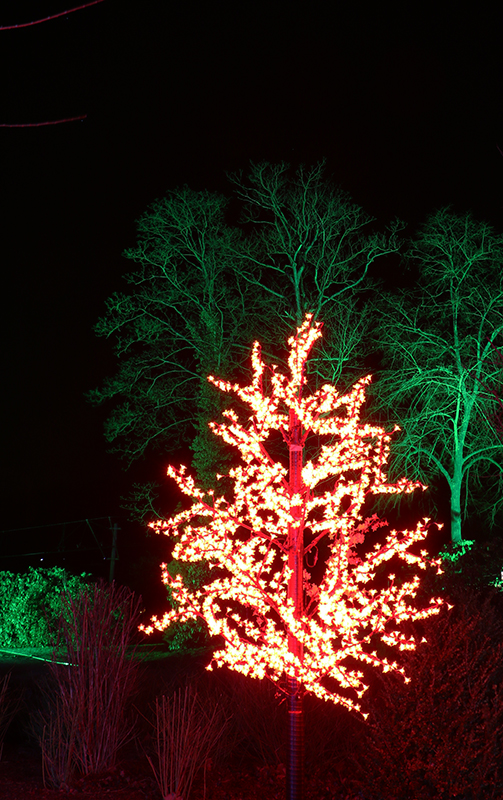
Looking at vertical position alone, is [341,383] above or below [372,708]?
above

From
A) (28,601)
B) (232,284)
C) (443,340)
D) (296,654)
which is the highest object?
(232,284)

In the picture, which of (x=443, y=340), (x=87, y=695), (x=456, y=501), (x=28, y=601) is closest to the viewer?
(x=87, y=695)

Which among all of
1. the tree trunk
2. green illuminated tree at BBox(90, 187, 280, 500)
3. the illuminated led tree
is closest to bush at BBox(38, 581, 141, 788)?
the illuminated led tree

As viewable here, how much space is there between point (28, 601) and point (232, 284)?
855cm

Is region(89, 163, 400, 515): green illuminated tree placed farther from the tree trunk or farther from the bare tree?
the tree trunk

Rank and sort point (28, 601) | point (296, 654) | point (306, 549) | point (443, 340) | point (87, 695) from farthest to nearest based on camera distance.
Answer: point (28, 601)
point (443, 340)
point (87, 695)
point (306, 549)
point (296, 654)

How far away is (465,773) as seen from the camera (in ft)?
15.5

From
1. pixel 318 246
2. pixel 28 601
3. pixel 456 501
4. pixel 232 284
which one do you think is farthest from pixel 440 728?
pixel 28 601

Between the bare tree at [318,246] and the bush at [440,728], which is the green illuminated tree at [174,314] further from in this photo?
the bush at [440,728]

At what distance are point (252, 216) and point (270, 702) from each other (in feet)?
38.1

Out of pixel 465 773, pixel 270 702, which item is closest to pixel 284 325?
pixel 270 702

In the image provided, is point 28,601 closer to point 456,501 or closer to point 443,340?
point 456,501

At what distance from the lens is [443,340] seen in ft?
49.5

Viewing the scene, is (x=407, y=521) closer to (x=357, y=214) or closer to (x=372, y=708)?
(x=357, y=214)
